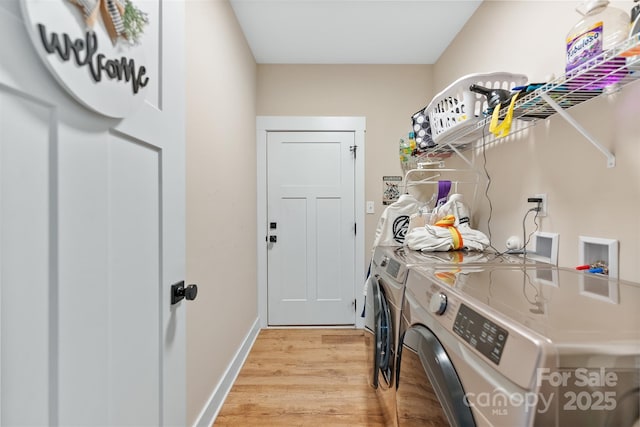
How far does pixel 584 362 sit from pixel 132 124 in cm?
99

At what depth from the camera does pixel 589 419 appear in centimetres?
44

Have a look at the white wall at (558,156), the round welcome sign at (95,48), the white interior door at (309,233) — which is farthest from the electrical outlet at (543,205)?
the round welcome sign at (95,48)

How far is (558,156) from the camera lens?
1.22 meters

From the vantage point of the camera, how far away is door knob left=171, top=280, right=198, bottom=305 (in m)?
0.81

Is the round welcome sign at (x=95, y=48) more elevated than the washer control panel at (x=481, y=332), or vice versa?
the round welcome sign at (x=95, y=48)

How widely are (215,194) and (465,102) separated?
1.40 meters

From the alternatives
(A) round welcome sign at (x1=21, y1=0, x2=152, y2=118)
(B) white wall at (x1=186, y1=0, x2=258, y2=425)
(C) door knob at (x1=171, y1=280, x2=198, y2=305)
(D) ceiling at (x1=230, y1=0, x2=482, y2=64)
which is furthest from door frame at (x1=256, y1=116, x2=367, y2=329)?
(A) round welcome sign at (x1=21, y1=0, x2=152, y2=118)

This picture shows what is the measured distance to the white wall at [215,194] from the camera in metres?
1.29

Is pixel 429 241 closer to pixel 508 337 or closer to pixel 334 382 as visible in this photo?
pixel 508 337

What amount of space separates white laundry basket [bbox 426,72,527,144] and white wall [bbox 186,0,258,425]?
4.20ft

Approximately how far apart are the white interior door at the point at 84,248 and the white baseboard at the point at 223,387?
2.39ft

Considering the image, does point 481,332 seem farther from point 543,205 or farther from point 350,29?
point 350,29

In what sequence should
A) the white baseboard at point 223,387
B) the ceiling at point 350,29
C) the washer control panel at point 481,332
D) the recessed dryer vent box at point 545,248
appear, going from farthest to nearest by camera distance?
the ceiling at point 350,29
the white baseboard at point 223,387
the recessed dryer vent box at point 545,248
the washer control panel at point 481,332

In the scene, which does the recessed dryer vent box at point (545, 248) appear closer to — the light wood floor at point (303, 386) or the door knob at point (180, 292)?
the light wood floor at point (303, 386)
